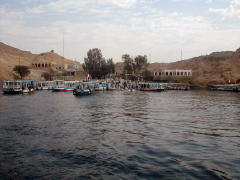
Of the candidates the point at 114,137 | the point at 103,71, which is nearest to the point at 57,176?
the point at 114,137

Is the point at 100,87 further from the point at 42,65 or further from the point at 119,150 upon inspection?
the point at 42,65

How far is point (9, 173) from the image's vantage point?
467 inches

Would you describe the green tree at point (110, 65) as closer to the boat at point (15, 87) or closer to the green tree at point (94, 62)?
the green tree at point (94, 62)

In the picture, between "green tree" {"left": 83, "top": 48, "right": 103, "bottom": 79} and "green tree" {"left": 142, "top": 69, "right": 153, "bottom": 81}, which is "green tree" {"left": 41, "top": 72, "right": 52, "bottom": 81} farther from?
"green tree" {"left": 142, "top": 69, "right": 153, "bottom": 81}

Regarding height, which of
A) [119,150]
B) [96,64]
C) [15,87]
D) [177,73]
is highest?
[96,64]

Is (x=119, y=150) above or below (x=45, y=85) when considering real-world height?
below

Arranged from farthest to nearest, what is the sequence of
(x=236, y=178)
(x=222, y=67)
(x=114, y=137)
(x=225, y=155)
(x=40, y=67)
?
(x=40, y=67)
(x=222, y=67)
(x=114, y=137)
(x=225, y=155)
(x=236, y=178)

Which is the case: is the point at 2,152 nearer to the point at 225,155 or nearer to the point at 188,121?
the point at 225,155

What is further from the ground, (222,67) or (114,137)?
(222,67)

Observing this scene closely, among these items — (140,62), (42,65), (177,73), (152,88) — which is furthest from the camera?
(42,65)

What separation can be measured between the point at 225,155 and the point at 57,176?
9.35 meters

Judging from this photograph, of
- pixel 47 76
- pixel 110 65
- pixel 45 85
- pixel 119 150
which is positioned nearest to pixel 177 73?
pixel 110 65

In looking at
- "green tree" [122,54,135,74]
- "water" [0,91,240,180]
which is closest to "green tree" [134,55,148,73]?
"green tree" [122,54,135,74]

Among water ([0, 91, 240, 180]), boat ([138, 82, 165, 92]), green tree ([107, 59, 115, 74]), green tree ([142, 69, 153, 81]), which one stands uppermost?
green tree ([107, 59, 115, 74])
